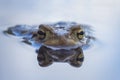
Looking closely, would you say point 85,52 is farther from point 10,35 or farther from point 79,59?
point 10,35

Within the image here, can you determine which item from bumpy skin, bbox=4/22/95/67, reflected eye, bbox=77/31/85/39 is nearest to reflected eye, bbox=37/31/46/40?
bumpy skin, bbox=4/22/95/67

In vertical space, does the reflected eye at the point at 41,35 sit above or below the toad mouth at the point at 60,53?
above

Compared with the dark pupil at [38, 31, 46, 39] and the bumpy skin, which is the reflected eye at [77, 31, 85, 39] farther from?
the dark pupil at [38, 31, 46, 39]

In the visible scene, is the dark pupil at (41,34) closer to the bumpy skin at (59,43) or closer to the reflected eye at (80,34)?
the bumpy skin at (59,43)

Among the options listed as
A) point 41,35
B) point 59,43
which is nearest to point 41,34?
point 41,35

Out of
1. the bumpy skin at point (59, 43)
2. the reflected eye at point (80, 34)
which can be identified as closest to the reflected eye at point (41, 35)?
the bumpy skin at point (59, 43)

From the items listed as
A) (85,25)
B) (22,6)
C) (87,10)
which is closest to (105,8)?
(87,10)

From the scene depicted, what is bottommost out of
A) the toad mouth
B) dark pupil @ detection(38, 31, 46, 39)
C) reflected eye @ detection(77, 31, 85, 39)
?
the toad mouth

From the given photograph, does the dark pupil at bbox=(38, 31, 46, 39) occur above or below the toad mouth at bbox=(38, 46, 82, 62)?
above
